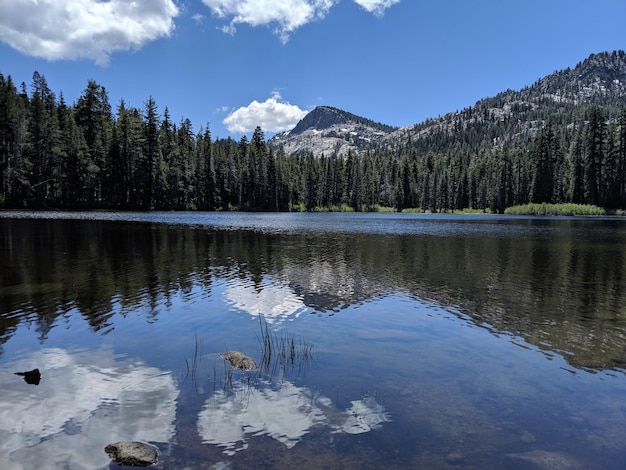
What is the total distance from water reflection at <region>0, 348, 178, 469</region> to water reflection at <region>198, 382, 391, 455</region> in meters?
1.00

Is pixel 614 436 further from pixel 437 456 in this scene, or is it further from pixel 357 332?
pixel 357 332

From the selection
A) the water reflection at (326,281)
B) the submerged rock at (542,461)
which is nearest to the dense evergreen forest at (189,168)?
the water reflection at (326,281)

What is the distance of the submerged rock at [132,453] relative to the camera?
6.96 meters

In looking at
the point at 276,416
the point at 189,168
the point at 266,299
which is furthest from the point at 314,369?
the point at 189,168

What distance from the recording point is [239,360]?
1174 cm

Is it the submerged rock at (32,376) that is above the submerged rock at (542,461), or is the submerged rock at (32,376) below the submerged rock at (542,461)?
above

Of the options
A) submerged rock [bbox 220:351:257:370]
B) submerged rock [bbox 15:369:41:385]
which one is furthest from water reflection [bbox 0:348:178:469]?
submerged rock [bbox 220:351:257:370]

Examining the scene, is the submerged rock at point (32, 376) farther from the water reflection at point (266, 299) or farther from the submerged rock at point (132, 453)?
the water reflection at point (266, 299)

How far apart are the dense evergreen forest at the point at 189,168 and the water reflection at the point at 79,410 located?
345ft

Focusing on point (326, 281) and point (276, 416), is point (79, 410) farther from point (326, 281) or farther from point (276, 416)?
point (326, 281)

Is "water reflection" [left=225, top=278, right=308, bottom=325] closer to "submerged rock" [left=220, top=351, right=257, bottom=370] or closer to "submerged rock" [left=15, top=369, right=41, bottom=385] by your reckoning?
"submerged rock" [left=220, top=351, right=257, bottom=370]

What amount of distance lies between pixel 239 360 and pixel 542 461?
25.4 feet

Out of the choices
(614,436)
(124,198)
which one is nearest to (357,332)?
(614,436)

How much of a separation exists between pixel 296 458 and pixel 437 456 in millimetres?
2619
